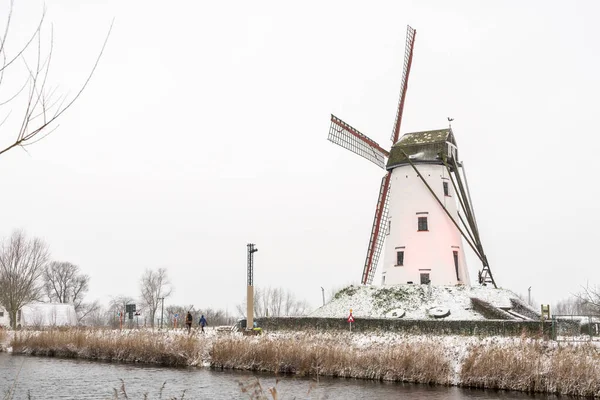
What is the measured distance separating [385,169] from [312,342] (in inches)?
696

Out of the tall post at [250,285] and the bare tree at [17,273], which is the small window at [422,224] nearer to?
the tall post at [250,285]

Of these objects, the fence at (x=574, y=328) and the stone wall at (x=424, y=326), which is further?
the fence at (x=574, y=328)

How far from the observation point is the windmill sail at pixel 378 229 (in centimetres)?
3762

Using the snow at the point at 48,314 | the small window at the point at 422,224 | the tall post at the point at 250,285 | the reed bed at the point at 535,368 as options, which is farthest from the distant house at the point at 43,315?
the reed bed at the point at 535,368

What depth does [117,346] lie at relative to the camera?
2731cm

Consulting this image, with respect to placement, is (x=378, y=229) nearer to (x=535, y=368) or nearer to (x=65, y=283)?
(x=535, y=368)

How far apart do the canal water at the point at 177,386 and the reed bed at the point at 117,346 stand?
1.29 metres

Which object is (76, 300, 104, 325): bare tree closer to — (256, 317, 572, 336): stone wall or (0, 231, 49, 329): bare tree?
(0, 231, 49, 329): bare tree

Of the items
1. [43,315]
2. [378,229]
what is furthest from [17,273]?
[378,229]

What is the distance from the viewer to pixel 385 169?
38250 mm

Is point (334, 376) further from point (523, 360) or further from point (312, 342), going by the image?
point (523, 360)

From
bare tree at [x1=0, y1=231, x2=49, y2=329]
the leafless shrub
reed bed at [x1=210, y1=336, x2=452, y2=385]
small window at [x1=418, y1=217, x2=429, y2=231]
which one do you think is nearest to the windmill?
small window at [x1=418, y1=217, x2=429, y2=231]

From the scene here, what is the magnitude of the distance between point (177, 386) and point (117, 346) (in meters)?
9.64

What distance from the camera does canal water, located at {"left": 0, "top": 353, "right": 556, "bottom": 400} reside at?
55.6 feet
